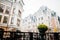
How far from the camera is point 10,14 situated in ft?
11.3

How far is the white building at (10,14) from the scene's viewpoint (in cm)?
325

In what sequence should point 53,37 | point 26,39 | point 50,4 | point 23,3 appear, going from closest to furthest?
1. point 26,39
2. point 53,37
3. point 23,3
4. point 50,4

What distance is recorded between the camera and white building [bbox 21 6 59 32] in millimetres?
3633

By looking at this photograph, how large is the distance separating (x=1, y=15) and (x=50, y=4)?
1.94m

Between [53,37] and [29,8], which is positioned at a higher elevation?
[29,8]

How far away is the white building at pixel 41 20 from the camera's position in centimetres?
363

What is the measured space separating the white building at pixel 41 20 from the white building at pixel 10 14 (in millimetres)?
285

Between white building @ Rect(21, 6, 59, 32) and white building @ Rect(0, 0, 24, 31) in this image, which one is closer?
white building @ Rect(0, 0, 24, 31)

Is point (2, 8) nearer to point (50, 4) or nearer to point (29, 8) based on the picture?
point (29, 8)

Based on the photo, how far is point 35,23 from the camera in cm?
377

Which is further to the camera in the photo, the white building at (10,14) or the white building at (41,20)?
the white building at (41,20)

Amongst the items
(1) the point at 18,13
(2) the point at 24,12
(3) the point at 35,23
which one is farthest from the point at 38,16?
(1) the point at 18,13

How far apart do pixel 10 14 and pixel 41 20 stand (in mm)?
1128

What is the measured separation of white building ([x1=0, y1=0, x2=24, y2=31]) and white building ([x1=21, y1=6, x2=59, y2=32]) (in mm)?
285
